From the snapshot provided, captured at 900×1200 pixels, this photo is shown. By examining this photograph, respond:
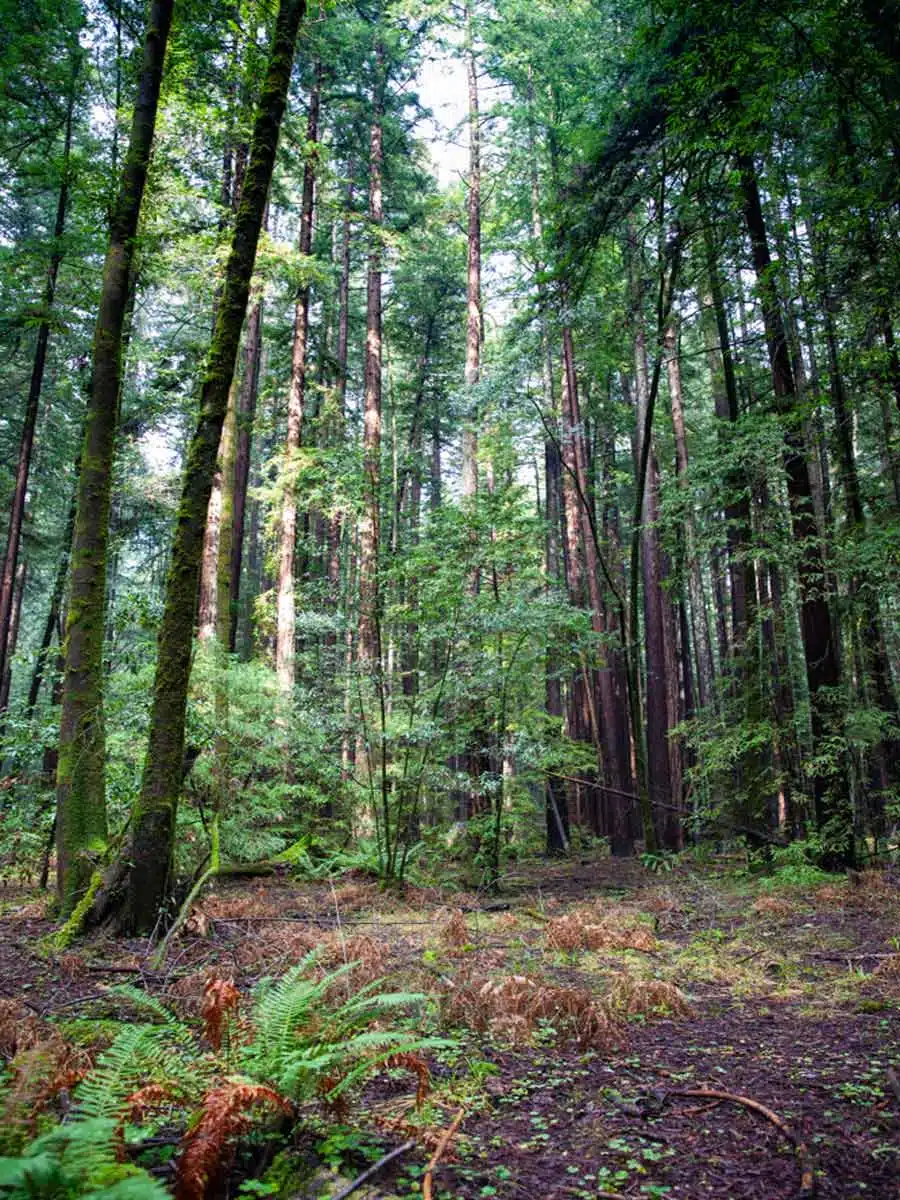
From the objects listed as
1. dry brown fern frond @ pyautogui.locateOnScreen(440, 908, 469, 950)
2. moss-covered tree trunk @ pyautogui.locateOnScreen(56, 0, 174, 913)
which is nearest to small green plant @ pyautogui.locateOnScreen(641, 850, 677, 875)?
dry brown fern frond @ pyautogui.locateOnScreen(440, 908, 469, 950)

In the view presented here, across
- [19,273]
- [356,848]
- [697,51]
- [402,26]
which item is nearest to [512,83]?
[402,26]

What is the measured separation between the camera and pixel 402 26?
688 inches

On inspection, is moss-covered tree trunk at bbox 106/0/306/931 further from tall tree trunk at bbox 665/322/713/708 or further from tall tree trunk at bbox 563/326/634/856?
tall tree trunk at bbox 563/326/634/856

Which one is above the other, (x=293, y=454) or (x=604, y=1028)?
(x=293, y=454)

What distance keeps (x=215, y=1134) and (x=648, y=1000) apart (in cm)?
315

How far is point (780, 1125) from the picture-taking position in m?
2.58

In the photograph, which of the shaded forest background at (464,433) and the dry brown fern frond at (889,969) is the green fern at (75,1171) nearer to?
the shaded forest background at (464,433)

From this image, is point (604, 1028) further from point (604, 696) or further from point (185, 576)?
point (604, 696)

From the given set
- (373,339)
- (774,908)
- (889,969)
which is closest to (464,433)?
(373,339)

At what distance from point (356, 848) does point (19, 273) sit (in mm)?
12932

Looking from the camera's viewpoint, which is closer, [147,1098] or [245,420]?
[147,1098]

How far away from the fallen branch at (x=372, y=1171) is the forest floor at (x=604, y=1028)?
44 millimetres

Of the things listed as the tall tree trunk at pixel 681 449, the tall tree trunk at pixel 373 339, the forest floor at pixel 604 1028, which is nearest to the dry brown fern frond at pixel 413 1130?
the forest floor at pixel 604 1028

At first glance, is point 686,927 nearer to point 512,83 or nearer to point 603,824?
point 603,824
